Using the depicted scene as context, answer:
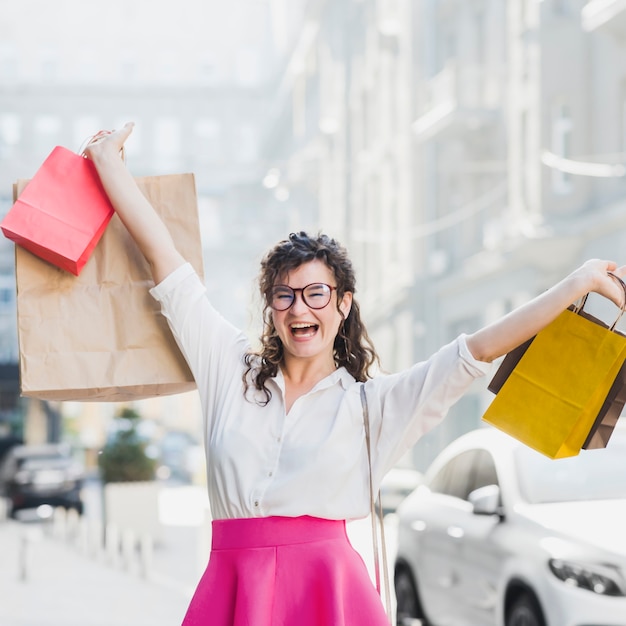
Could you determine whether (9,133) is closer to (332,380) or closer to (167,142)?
(167,142)

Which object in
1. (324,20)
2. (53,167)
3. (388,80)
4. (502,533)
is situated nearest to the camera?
(53,167)

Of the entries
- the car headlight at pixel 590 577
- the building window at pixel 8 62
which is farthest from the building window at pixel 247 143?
the car headlight at pixel 590 577

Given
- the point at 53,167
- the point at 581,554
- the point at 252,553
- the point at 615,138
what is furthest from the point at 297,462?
the point at 615,138

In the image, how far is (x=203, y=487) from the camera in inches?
1011

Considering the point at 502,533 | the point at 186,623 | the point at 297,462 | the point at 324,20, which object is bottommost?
the point at 502,533

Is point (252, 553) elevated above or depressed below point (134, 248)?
below

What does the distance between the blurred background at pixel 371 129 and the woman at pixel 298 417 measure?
29.6 ft

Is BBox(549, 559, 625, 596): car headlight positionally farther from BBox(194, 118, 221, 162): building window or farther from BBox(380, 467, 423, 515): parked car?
BBox(194, 118, 221, 162): building window

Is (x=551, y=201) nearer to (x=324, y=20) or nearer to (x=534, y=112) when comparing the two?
(x=534, y=112)

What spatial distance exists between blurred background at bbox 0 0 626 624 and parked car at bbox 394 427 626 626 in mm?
5568

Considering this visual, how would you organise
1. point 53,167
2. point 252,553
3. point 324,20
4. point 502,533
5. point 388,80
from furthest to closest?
point 324,20 < point 388,80 < point 502,533 < point 53,167 < point 252,553

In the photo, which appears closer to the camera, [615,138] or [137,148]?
[615,138]

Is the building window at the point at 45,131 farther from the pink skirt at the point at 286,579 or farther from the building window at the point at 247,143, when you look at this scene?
the pink skirt at the point at 286,579

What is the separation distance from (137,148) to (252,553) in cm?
1690
